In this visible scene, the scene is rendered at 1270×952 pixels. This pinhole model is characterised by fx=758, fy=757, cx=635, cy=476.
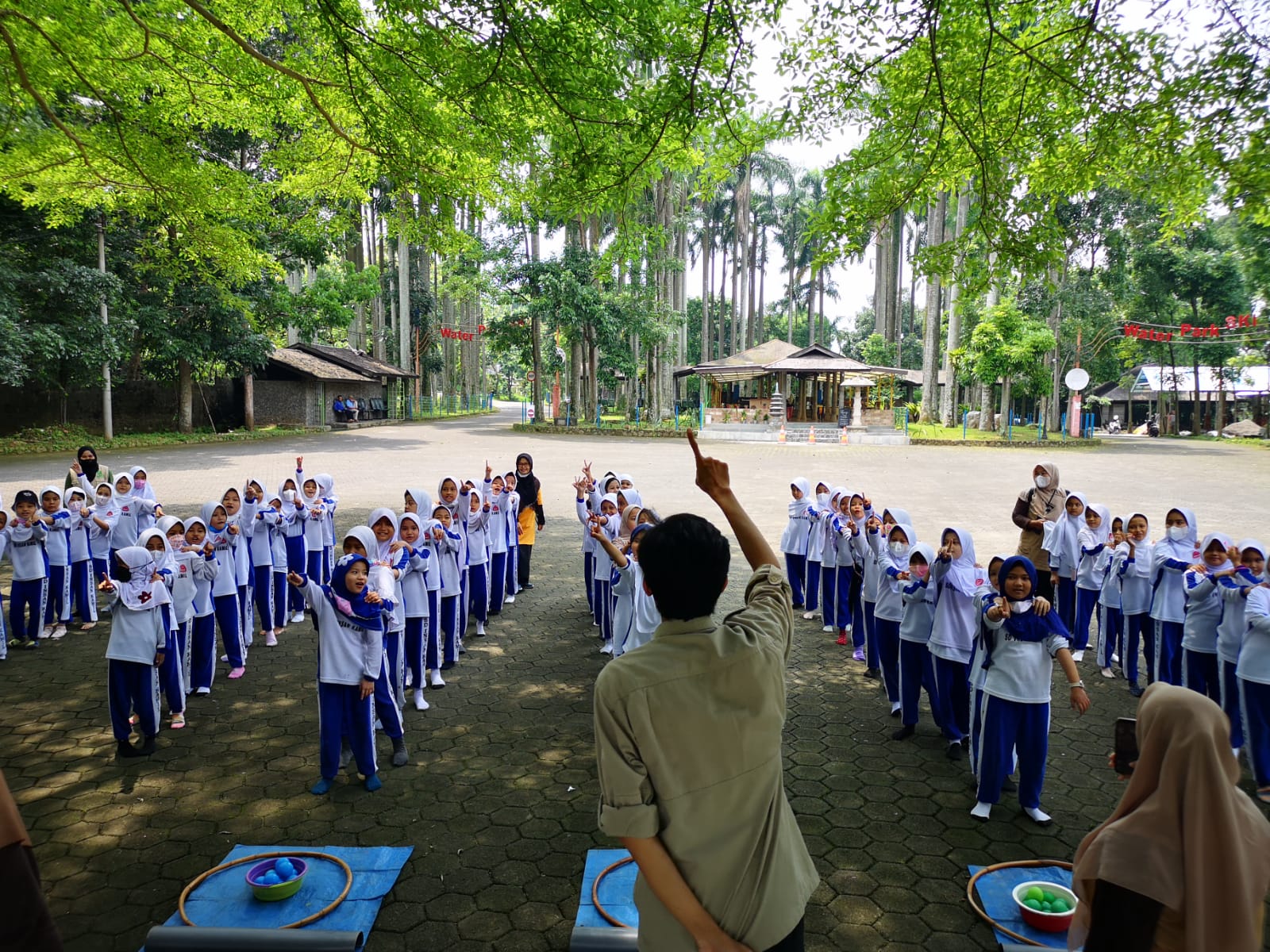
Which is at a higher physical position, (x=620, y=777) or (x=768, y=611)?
(x=768, y=611)

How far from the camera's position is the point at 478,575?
26.9 ft

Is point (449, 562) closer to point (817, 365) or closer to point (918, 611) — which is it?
point (918, 611)

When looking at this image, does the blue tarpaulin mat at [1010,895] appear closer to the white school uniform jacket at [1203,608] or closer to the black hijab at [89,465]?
the white school uniform jacket at [1203,608]

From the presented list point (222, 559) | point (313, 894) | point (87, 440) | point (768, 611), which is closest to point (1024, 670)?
point (768, 611)

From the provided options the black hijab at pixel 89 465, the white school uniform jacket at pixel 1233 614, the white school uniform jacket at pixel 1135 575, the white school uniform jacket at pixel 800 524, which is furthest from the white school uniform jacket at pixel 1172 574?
the black hijab at pixel 89 465

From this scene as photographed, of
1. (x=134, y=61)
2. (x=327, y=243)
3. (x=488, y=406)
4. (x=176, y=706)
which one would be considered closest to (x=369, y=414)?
(x=327, y=243)

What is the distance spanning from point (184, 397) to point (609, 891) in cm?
2986

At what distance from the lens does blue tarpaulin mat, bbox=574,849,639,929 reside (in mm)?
3643

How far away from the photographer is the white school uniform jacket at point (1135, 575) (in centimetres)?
641

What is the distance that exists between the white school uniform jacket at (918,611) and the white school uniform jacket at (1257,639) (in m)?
1.93

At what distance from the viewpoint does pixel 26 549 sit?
289 inches

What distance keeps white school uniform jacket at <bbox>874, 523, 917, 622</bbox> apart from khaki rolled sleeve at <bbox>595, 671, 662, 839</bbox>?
14.9 ft

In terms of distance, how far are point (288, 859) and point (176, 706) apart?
2.51m

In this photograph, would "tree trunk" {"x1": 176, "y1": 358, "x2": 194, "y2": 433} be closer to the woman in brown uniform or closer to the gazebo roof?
the gazebo roof
